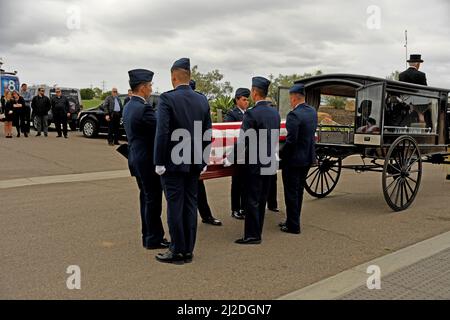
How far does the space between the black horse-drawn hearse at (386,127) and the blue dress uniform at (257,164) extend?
198 cm

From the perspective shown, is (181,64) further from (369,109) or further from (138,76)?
(369,109)

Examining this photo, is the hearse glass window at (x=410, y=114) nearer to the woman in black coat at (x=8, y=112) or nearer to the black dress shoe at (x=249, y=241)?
the black dress shoe at (x=249, y=241)

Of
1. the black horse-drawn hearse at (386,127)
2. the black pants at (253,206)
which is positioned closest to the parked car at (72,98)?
the black horse-drawn hearse at (386,127)

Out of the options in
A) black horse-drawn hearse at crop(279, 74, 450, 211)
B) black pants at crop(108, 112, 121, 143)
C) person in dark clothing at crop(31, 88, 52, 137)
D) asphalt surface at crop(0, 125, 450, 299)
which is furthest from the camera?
person in dark clothing at crop(31, 88, 52, 137)

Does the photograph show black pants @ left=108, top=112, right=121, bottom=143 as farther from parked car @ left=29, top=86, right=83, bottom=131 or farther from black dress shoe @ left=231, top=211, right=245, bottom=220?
black dress shoe @ left=231, top=211, right=245, bottom=220

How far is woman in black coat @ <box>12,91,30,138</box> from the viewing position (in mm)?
16453

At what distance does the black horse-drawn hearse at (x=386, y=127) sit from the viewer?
6.91 m

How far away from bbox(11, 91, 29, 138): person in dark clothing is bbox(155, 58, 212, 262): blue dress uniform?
1336 centimetres

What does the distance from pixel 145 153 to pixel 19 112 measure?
13433 millimetres

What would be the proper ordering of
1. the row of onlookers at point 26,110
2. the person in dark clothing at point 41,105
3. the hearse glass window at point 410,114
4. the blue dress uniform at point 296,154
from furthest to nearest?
the person in dark clothing at point 41,105 → the row of onlookers at point 26,110 → the hearse glass window at point 410,114 → the blue dress uniform at point 296,154

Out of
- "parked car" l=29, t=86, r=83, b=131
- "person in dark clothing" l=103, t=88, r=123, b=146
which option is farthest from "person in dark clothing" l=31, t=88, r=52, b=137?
"parked car" l=29, t=86, r=83, b=131

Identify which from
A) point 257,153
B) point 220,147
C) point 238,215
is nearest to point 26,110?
point 238,215

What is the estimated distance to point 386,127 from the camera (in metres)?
7.07
